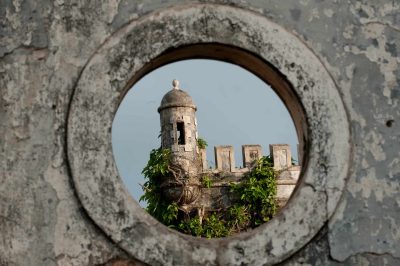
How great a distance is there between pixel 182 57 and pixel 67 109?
Answer: 742 millimetres

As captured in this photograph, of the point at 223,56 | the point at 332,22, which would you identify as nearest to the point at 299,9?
the point at 332,22

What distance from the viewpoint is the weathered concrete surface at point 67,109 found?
407cm

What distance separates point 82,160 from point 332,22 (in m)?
1.56

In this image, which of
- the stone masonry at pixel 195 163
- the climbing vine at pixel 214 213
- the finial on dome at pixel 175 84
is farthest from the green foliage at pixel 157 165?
the finial on dome at pixel 175 84

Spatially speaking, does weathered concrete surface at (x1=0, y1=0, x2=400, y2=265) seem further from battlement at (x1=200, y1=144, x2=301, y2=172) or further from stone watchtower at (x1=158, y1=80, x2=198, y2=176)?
stone watchtower at (x1=158, y1=80, x2=198, y2=176)

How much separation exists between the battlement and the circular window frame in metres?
18.4

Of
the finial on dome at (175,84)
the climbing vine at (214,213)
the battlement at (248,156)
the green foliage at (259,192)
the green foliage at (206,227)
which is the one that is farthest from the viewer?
the finial on dome at (175,84)

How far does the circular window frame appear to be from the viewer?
407 cm

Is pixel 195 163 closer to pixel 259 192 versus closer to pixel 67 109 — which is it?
pixel 259 192

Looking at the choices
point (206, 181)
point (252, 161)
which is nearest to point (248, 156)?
point (252, 161)

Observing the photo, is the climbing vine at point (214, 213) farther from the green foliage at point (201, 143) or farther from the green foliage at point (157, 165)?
the green foliage at point (201, 143)

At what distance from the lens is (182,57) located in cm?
452

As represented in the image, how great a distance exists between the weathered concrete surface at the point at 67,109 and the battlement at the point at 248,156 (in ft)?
60.3

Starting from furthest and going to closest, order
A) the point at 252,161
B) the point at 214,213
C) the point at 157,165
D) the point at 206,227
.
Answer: the point at 252,161 → the point at 214,213 → the point at 157,165 → the point at 206,227
